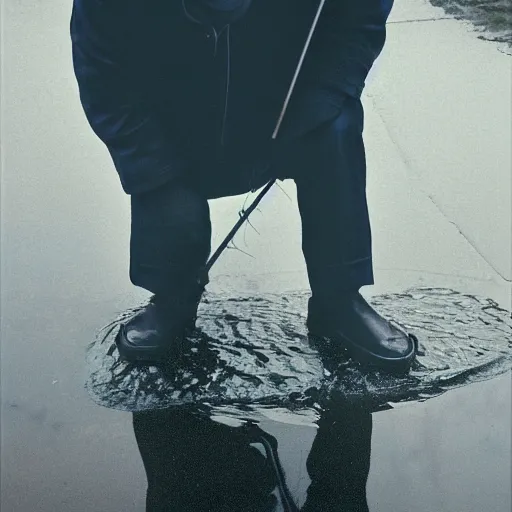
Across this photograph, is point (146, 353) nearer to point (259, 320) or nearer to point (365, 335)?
point (259, 320)

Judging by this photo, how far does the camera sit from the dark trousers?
2258 mm

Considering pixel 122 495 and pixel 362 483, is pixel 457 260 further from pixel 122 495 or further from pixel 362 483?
pixel 122 495

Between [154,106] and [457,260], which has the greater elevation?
[154,106]

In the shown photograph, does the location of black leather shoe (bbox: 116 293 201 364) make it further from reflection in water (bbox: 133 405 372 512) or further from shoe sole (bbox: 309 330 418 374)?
shoe sole (bbox: 309 330 418 374)

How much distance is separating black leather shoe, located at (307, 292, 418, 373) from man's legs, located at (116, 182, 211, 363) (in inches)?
16.1

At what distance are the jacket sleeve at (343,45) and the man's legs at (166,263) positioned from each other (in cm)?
49

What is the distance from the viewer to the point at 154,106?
7.12 feet

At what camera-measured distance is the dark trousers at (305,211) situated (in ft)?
7.41

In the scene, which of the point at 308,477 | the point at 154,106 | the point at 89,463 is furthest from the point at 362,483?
the point at 154,106

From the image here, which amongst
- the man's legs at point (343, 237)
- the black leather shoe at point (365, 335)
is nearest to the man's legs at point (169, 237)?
the man's legs at point (343, 237)

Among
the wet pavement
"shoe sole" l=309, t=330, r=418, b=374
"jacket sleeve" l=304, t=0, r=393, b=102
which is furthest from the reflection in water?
"jacket sleeve" l=304, t=0, r=393, b=102

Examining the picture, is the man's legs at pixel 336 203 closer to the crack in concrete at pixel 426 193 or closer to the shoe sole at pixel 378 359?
the shoe sole at pixel 378 359

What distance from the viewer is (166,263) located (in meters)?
2.32

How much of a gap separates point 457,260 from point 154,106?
53.4 inches
